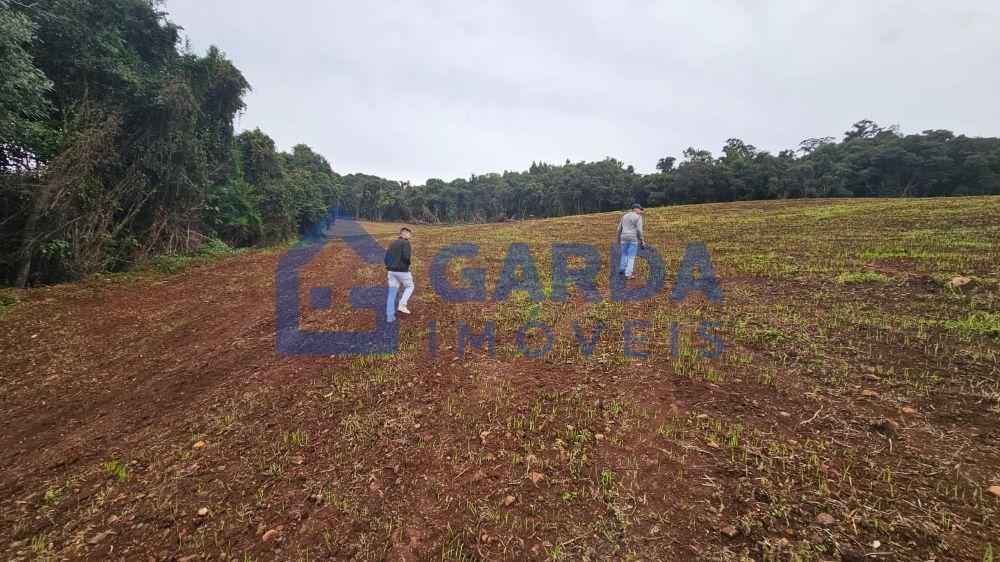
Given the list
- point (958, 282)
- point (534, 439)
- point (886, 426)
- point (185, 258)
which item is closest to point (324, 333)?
point (534, 439)

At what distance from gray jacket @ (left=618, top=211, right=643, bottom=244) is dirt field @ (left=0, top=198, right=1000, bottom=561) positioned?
255 cm

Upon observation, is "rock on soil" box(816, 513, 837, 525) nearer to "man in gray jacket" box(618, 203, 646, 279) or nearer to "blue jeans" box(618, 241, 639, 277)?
"man in gray jacket" box(618, 203, 646, 279)

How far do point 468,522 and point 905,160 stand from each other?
69545mm

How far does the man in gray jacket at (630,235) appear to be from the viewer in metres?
9.45

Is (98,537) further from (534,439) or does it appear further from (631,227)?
(631,227)

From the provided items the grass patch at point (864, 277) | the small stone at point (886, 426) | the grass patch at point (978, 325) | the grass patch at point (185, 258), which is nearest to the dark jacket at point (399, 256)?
the small stone at point (886, 426)

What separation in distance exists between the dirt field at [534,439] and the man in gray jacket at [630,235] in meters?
2.45

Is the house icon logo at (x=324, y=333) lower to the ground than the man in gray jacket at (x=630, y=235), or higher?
lower

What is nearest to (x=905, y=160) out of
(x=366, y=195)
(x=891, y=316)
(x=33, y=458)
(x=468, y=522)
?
(x=891, y=316)

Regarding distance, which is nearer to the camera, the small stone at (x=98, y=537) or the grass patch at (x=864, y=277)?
the small stone at (x=98, y=537)

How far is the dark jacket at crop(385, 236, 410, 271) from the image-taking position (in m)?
7.38

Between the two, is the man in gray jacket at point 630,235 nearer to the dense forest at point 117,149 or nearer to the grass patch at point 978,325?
the grass patch at point 978,325

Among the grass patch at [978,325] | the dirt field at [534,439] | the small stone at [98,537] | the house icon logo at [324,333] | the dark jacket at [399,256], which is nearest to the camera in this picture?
the dirt field at [534,439]

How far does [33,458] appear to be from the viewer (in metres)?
3.98
